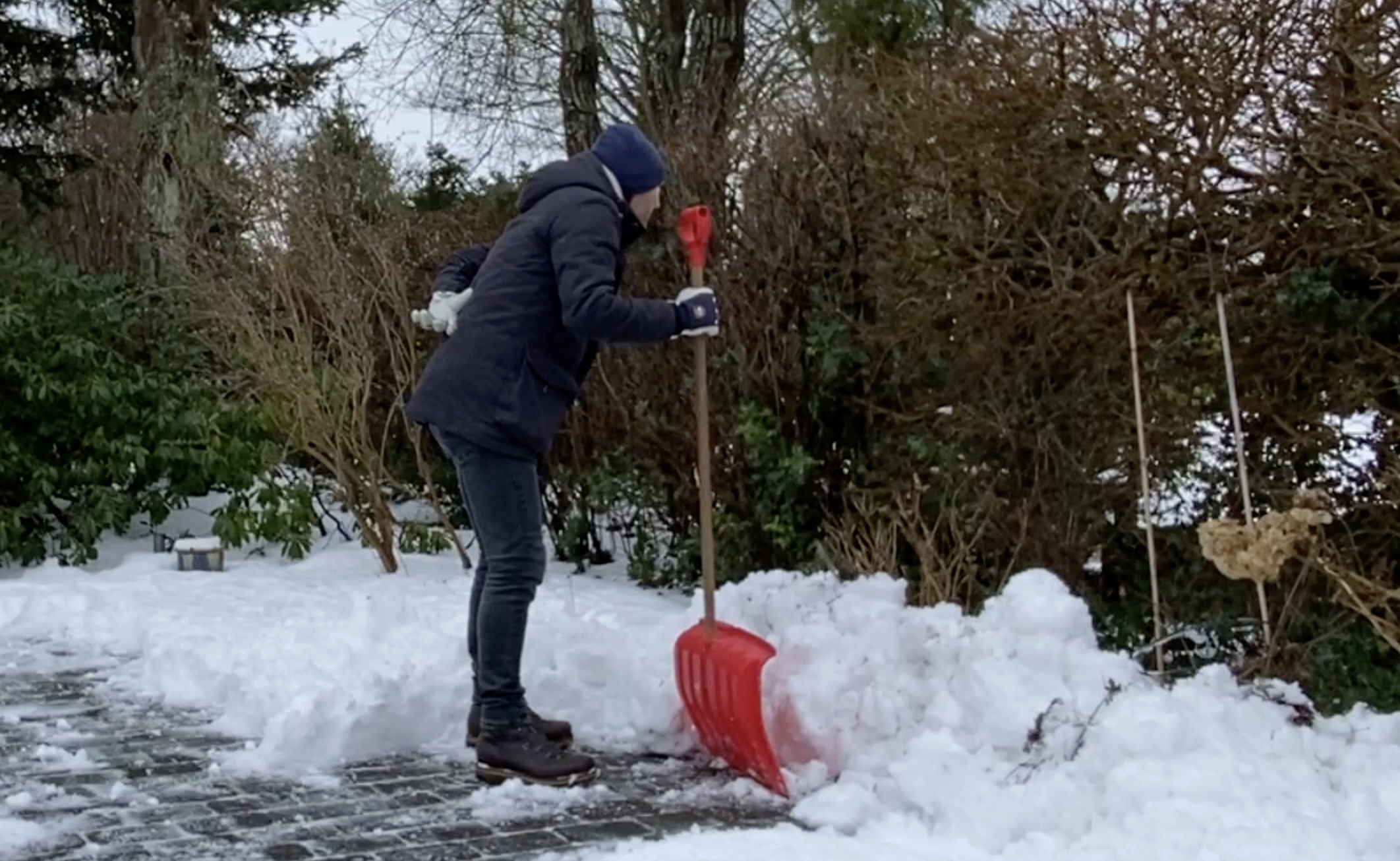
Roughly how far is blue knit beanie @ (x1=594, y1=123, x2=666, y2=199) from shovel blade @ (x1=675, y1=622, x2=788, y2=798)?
1.38 meters

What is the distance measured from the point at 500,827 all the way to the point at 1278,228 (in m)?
3.25

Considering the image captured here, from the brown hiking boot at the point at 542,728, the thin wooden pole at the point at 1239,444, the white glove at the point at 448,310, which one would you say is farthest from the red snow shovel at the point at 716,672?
the thin wooden pole at the point at 1239,444

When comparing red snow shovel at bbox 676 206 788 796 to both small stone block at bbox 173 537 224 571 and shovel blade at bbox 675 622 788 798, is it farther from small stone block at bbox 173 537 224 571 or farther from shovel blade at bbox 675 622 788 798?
small stone block at bbox 173 537 224 571

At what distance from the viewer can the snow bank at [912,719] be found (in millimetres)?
3592

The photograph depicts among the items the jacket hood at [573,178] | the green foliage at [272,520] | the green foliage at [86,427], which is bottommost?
the green foliage at [272,520]

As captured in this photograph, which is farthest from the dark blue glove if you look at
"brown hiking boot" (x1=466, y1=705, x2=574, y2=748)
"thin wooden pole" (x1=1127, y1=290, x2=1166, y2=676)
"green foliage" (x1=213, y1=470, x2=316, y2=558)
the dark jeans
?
"green foliage" (x1=213, y1=470, x2=316, y2=558)

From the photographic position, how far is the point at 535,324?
4.46 m

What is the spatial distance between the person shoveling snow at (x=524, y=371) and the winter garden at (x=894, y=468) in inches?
12.8

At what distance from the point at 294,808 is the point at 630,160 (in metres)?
2.12

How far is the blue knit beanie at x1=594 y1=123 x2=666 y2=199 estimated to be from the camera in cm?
459

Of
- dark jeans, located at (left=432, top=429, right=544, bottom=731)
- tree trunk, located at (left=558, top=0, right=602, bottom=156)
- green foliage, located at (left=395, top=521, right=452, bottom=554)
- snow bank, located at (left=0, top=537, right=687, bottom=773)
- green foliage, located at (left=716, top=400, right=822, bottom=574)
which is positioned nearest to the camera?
dark jeans, located at (left=432, top=429, right=544, bottom=731)

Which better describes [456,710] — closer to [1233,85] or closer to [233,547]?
[1233,85]

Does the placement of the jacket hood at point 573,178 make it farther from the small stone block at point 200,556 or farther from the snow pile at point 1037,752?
the small stone block at point 200,556

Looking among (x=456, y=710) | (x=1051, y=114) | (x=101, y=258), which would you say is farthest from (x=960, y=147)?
(x=101, y=258)
